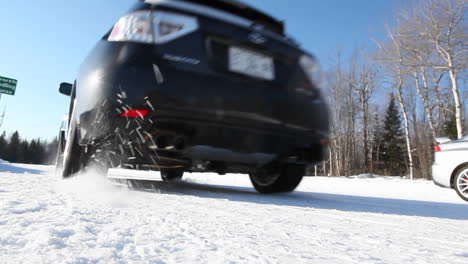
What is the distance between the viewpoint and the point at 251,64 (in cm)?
228

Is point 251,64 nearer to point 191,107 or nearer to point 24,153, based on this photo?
point 191,107

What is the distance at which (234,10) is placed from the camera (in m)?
2.31

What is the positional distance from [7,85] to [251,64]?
70.9ft

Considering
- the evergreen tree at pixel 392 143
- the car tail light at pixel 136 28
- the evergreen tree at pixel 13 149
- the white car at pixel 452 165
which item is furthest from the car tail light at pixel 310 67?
the evergreen tree at pixel 13 149

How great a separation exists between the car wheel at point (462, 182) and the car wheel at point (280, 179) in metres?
3.18

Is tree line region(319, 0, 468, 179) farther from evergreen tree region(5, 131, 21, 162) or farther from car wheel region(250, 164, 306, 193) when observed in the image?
evergreen tree region(5, 131, 21, 162)

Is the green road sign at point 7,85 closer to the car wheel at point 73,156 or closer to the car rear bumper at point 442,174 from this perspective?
the car wheel at point 73,156

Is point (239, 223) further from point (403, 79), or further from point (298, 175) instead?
point (403, 79)

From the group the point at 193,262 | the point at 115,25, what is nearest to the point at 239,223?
the point at 193,262

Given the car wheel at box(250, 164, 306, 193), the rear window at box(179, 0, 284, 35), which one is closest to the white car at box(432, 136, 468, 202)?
the car wheel at box(250, 164, 306, 193)

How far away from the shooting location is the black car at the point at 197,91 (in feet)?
6.70

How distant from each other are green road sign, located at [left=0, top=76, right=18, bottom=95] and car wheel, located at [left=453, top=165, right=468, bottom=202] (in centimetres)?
2211

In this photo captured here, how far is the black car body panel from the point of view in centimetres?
204

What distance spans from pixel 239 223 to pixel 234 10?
160cm
